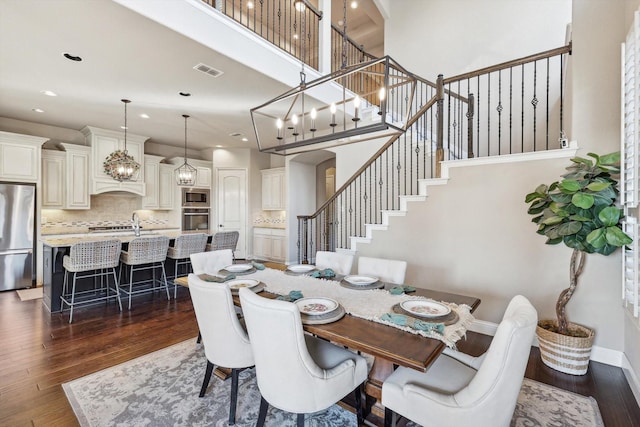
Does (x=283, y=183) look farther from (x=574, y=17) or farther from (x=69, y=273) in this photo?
(x=574, y=17)

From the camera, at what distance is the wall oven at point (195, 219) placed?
7566mm

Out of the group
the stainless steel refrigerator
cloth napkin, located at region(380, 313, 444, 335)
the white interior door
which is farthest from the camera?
the white interior door

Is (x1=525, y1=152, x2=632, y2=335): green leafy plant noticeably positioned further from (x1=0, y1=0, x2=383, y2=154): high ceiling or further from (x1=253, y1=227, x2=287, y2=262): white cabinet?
(x1=253, y1=227, x2=287, y2=262): white cabinet

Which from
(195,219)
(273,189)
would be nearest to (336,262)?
(273,189)

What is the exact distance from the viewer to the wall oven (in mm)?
7566

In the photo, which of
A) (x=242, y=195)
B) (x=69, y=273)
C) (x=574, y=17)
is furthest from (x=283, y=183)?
(x=574, y=17)

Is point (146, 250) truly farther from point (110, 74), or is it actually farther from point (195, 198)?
point (195, 198)

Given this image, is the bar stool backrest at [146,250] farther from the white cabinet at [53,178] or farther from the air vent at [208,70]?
the white cabinet at [53,178]

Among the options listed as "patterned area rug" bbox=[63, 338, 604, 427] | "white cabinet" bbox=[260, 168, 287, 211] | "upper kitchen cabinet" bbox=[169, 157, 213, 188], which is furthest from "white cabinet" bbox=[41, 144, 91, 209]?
"patterned area rug" bbox=[63, 338, 604, 427]

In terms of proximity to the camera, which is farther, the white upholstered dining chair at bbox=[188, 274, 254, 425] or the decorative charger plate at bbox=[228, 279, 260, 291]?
the decorative charger plate at bbox=[228, 279, 260, 291]

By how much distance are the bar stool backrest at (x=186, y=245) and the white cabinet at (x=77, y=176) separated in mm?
2597

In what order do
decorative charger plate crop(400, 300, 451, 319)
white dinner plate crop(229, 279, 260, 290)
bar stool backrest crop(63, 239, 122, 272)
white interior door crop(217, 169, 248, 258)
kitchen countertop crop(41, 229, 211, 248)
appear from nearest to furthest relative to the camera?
decorative charger plate crop(400, 300, 451, 319)
white dinner plate crop(229, 279, 260, 290)
bar stool backrest crop(63, 239, 122, 272)
kitchen countertop crop(41, 229, 211, 248)
white interior door crop(217, 169, 248, 258)

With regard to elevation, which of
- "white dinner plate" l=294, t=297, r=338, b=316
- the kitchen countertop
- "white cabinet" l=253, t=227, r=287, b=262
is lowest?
"white cabinet" l=253, t=227, r=287, b=262

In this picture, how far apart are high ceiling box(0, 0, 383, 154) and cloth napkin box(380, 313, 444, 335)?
295 cm
